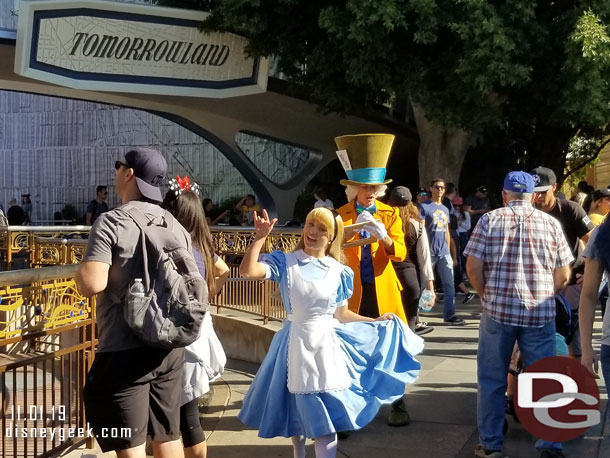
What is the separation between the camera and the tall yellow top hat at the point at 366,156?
527cm

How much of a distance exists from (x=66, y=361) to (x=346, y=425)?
1.94 metres

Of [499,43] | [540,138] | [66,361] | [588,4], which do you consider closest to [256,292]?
[66,361]

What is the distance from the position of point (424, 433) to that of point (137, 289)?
3065 mm

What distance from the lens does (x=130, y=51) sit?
639 inches

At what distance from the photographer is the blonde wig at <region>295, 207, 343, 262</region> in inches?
172

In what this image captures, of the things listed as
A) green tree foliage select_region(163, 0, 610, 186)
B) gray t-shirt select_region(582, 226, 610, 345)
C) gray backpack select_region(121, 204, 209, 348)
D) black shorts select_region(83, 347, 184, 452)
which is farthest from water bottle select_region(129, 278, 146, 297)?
green tree foliage select_region(163, 0, 610, 186)

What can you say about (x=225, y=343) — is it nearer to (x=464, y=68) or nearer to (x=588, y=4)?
(x=464, y=68)

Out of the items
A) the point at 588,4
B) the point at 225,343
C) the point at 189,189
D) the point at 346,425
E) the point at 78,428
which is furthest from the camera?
the point at 588,4

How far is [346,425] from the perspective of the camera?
4.24 meters

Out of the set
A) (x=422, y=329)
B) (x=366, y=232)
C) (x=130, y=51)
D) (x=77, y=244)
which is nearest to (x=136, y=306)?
(x=366, y=232)

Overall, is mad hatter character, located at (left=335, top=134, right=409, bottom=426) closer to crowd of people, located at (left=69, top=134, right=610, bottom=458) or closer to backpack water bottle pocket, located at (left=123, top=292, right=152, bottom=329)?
crowd of people, located at (left=69, top=134, right=610, bottom=458)

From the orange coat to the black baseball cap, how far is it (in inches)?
86.9

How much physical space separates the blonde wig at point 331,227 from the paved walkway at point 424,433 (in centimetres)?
148

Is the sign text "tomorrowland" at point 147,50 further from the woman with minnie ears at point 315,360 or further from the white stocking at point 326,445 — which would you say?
the white stocking at point 326,445
